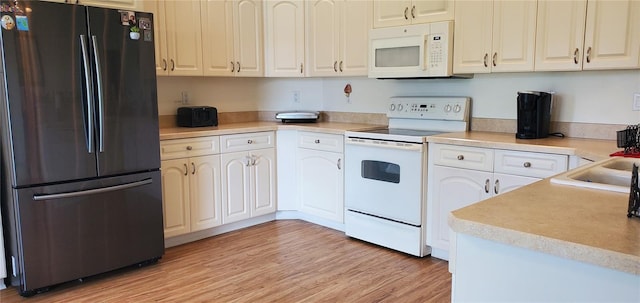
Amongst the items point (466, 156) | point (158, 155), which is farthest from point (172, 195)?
point (466, 156)

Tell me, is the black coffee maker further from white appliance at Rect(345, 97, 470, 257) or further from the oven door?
the oven door

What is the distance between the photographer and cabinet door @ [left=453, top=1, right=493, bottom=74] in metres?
3.05

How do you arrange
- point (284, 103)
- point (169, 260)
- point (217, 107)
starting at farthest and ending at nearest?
point (284, 103) → point (217, 107) → point (169, 260)

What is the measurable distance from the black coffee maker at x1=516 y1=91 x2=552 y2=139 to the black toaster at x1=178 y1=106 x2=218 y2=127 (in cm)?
243

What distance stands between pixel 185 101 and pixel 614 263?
368 centimetres

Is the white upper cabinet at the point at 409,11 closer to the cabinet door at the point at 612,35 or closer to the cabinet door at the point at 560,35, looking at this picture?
the cabinet door at the point at 560,35

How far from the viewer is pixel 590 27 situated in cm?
264

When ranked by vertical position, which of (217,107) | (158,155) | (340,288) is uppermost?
(217,107)

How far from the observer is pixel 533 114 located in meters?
2.90

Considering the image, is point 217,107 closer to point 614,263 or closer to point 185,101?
point 185,101

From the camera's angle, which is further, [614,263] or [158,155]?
[158,155]

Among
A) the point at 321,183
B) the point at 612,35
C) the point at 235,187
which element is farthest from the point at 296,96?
the point at 612,35

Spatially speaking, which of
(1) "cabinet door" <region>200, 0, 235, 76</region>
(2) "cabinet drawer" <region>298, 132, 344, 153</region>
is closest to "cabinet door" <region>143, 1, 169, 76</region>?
(1) "cabinet door" <region>200, 0, 235, 76</region>

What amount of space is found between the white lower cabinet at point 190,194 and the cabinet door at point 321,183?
2.50ft
